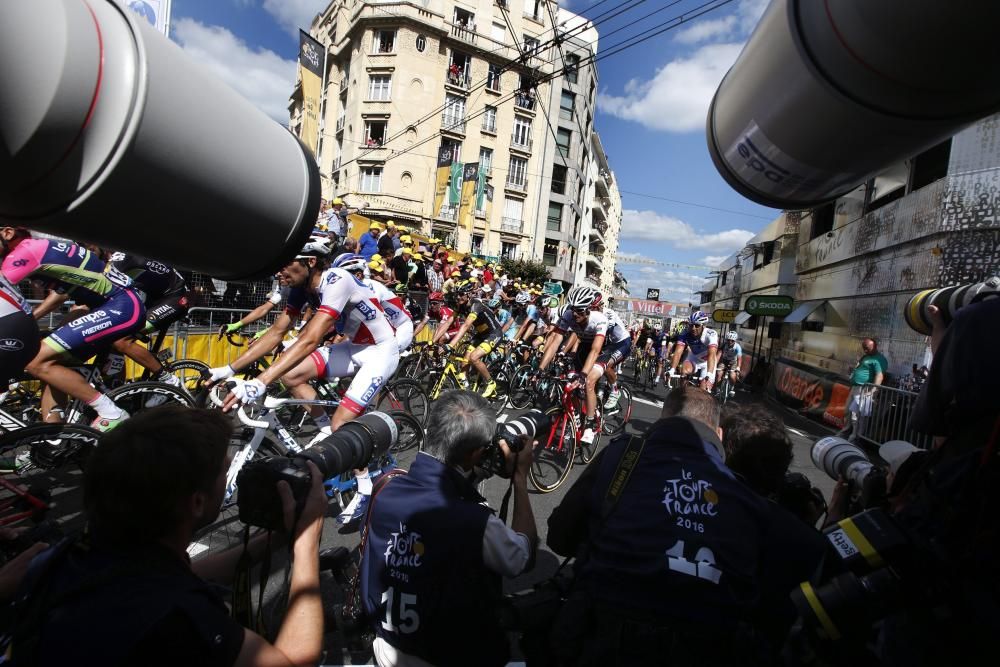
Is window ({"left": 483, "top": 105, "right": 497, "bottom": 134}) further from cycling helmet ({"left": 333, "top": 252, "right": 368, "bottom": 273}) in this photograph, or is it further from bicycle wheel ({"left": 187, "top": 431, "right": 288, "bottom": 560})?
bicycle wheel ({"left": 187, "top": 431, "right": 288, "bottom": 560})

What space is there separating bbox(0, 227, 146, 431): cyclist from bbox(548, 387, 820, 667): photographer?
3.99 meters

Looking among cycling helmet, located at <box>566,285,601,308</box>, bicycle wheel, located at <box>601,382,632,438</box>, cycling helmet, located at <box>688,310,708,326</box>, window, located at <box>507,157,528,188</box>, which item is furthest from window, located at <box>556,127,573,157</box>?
cycling helmet, located at <box>566,285,601,308</box>

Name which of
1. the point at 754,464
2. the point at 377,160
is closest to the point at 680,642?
the point at 754,464

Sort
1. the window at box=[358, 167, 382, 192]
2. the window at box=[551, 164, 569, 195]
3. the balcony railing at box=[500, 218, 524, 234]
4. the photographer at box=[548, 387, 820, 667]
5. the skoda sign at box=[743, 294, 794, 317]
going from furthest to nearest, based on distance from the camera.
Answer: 1. the window at box=[551, 164, 569, 195]
2. the balcony railing at box=[500, 218, 524, 234]
3. the window at box=[358, 167, 382, 192]
4. the skoda sign at box=[743, 294, 794, 317]
5. the photographer at box=[548, 387, 820, 667]

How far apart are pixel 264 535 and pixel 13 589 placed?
64cm

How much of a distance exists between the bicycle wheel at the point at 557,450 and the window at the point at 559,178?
41.1 metres

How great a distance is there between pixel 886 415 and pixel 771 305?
10.8 meters

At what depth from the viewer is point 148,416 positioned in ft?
4.67

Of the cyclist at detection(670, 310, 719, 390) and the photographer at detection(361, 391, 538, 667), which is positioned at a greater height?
the cyclist at detection(670, 310, 719, 390)

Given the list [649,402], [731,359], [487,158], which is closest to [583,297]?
[649,402]

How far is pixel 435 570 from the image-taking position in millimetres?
1847

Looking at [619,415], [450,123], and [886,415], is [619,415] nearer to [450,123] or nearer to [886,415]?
[886,415]

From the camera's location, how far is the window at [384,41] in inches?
1452

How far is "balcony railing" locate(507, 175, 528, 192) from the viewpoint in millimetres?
41031
